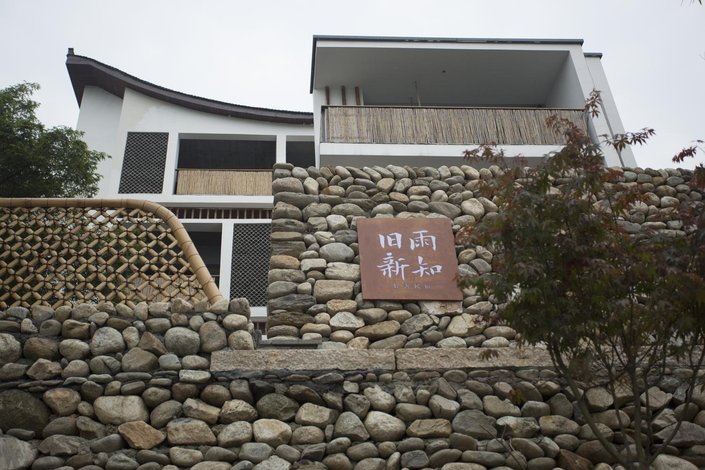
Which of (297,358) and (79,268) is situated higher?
(79,268)

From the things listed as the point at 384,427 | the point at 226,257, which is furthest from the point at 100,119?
the point at 384,427

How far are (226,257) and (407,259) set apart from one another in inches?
287

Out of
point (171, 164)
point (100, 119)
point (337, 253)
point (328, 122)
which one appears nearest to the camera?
point (337, 253)

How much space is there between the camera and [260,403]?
5102 mm

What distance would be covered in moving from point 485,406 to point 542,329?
4.19 feet

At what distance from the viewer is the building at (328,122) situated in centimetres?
1031

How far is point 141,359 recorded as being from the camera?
5168 millimetres

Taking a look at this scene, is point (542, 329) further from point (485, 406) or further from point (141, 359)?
point (141, 359)

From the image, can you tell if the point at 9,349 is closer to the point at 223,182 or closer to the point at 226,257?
the point at 226,257

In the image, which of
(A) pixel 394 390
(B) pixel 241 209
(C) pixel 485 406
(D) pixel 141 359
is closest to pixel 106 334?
(D) pixel 141 359

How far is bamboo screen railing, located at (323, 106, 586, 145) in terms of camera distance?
33.6 feet

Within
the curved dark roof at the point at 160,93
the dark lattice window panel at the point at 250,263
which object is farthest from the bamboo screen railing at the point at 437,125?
the curved dark roof at the point at 160,93

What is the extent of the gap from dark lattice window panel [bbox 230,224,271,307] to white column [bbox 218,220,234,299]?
0.07 m

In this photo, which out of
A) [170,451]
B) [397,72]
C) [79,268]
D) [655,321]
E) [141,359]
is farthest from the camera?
[397,72]
